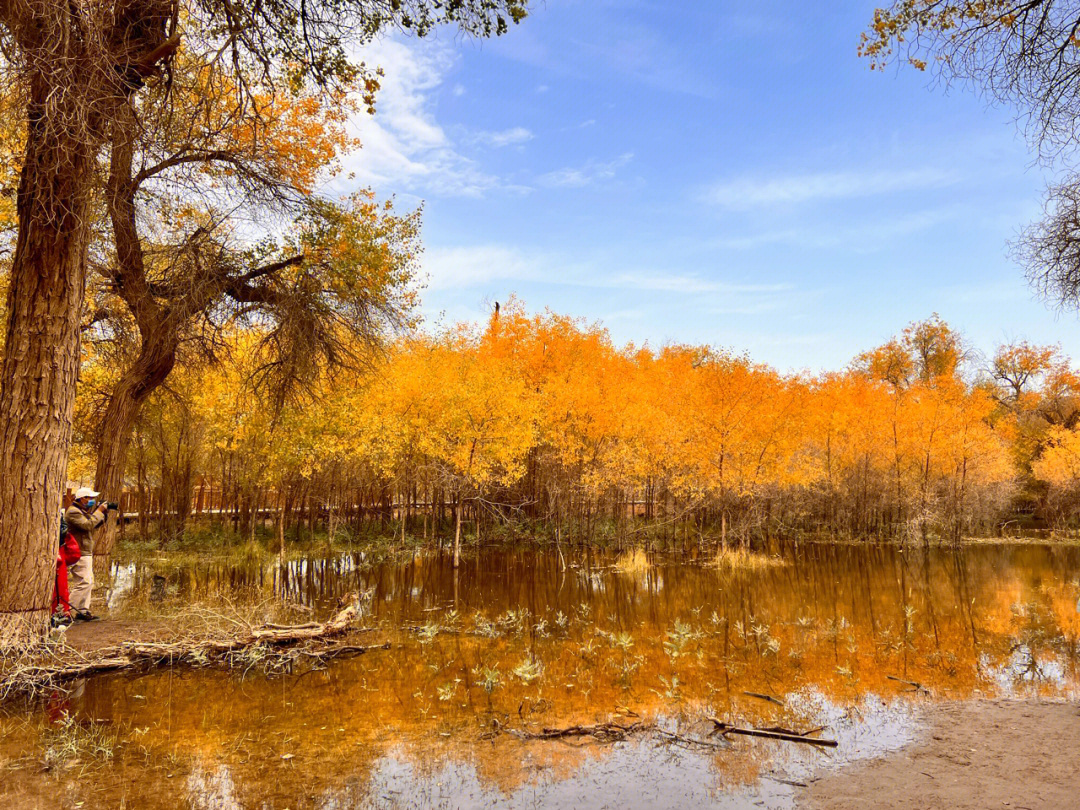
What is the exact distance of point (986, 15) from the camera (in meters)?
4.89

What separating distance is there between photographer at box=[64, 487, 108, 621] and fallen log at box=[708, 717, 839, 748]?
9.65 metres

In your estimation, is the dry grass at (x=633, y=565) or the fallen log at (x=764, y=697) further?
the dry grass at (x=633, y=565)

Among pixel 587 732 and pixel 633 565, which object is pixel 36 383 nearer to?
pixel 587 732

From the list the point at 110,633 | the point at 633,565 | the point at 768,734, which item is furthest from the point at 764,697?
the point at 633,565

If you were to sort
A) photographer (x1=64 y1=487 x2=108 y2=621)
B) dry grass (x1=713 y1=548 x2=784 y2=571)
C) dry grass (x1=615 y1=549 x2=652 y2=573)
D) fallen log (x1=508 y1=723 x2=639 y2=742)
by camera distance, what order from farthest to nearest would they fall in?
dry grass (x1=713 y1=548 x2=784 y2=571) < dry grass (x1=615 y1=549 x2=652 y2=573) < photographer (x1=64 y1=487 x2=108 y2=621) < fallen log (x1=508 y1=723 x2=639 y2=742)

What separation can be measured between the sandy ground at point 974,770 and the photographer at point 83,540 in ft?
35.3

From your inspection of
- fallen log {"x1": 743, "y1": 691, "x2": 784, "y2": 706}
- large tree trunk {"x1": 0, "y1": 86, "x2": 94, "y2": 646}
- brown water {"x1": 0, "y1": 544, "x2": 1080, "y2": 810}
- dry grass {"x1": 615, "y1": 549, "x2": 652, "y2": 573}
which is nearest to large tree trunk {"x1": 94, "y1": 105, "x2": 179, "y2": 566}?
large tree trunk {"x1": 0, "y1": 86, "x2": 94, "y2": 646}

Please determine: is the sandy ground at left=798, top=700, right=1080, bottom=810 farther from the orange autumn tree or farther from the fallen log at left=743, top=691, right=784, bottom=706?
the orange autumn tree

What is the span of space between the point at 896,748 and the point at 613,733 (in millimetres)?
2806

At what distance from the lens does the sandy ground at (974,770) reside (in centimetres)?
520

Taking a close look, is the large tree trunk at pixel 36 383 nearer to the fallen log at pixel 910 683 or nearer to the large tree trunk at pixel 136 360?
the large tree trunk at pixel 136 360

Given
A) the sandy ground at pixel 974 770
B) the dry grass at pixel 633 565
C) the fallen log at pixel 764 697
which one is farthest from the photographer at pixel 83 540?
the dry grass at pixel 633 565

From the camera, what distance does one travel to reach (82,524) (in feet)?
34.5

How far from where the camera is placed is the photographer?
10398 millimetres
